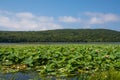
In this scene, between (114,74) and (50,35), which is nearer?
(114,74)

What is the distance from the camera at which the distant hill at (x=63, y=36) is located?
137 metres

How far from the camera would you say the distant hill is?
137m

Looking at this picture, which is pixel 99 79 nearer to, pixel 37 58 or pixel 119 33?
pixel 37 58

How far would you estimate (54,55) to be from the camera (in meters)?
17.2

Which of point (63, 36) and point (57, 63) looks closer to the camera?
point (57, 63)

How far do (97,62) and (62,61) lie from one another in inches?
65.7

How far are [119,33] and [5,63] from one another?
479 ft

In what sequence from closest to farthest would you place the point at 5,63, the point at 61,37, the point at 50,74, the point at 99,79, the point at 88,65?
the point at 99,79, the point at 50,74, the point at 88,65, the point at 5,63, the point at 61,37

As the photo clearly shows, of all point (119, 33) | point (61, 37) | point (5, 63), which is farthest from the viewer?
point (119, 33)

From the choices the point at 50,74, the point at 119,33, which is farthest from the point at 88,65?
the point at 119,33

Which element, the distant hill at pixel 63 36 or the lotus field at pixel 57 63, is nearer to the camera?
the lotus field at pixel 57 63

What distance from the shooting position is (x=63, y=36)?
15062 centimetres

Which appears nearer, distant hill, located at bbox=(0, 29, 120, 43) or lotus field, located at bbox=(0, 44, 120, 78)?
lotus field, located at bbox=(0, 44, 120, 78)

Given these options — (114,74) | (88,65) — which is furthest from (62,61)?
(114,74)
